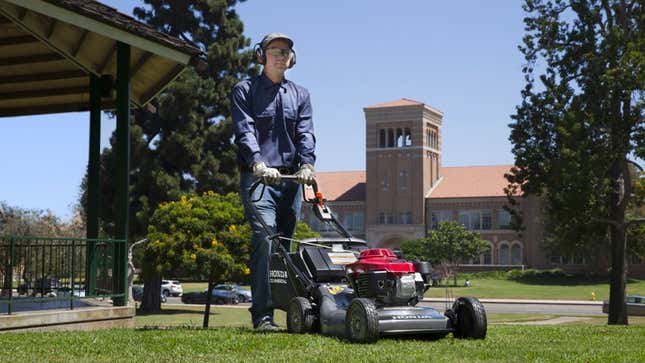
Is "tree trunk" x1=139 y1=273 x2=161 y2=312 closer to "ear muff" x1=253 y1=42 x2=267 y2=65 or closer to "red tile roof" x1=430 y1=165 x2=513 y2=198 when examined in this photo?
"ear muff" x1=253 y1=42 x2=267 y2=65

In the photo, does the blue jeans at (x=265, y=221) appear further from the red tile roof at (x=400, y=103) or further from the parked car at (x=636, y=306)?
the red tile roof at (x=400, y=103)

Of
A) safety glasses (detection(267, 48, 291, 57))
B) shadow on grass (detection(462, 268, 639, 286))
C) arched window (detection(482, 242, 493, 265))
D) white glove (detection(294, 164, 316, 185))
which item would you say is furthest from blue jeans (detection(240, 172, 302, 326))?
arched window (detection(482, 242, 493, 265))

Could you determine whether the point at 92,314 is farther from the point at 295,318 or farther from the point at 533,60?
the point at 533,60

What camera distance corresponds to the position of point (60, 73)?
515 inches

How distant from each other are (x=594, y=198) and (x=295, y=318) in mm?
25072

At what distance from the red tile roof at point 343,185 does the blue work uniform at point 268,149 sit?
9213 cm

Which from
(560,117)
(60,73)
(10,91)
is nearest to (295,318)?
(60,73)

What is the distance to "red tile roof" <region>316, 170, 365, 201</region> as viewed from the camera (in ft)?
342

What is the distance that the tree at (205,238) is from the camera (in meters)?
29.5

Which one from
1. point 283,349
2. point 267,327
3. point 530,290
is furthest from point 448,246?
point 283,349

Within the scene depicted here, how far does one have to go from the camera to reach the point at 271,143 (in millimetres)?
8867

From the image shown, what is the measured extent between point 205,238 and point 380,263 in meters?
23.3

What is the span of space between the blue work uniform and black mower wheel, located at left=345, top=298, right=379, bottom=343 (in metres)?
1.70

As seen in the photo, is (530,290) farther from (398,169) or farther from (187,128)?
(187,128)
